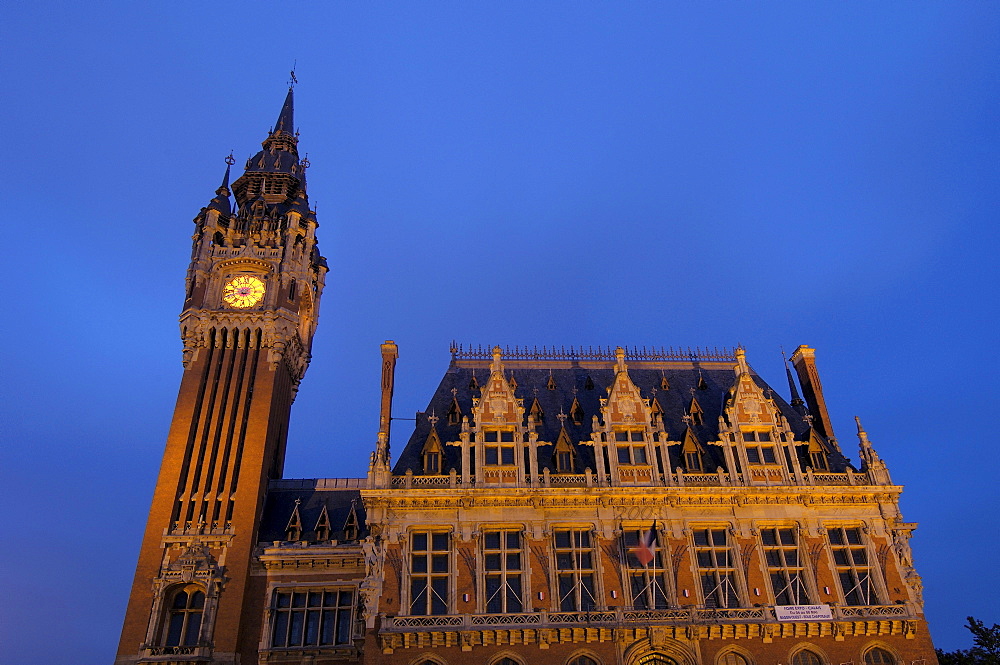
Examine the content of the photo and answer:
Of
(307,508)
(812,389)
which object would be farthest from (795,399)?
(307,508)

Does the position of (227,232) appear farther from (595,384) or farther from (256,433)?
(595,384)

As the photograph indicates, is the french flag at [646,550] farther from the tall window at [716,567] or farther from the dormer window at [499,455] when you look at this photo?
the dormer window at [499,455]

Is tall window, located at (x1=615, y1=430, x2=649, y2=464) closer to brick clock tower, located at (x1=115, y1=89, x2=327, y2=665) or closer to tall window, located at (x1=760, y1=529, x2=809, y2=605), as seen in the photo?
tall window, located at (x1=760, y1=529, x2=809, y2=605)

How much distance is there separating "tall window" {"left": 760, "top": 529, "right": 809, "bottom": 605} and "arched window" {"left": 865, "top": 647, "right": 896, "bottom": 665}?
3.63 metres

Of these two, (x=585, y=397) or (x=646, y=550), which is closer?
(x=646, y=550)

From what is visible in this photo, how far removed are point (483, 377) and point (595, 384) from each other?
24.2 ft

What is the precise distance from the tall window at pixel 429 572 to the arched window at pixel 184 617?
15.5 m

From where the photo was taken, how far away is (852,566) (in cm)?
3753

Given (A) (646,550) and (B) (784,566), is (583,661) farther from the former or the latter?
(B) (784,566)

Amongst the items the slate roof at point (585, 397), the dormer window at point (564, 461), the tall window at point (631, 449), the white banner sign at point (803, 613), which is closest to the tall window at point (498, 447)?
the slate roof at point (585, 397)

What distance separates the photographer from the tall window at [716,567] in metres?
36.3

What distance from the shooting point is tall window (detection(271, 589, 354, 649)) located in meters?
42.4

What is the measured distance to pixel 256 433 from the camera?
162 feet

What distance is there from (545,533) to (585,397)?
11222 mm
